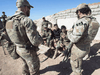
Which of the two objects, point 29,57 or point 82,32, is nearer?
point 82,32

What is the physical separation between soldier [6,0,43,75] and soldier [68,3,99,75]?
95cm

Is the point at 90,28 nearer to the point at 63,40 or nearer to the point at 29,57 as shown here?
the point at 29,57

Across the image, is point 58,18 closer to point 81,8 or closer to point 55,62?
point 55,62

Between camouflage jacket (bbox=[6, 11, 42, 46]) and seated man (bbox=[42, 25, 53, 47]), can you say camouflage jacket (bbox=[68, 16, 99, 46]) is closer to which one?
camouflage jacket (bbox=[6, 11, 42, 46])

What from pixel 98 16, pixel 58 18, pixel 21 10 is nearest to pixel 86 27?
pixel 21 10

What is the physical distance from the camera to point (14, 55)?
217 centimetres

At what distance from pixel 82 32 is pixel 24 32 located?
4.78ft

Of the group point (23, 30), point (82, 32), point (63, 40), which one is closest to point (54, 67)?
point (63, 40)

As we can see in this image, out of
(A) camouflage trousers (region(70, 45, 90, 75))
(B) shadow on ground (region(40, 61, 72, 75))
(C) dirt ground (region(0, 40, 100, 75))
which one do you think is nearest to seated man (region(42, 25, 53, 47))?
(C) dirt ground (region(0, 40, 100, 75))

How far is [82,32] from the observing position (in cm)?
164

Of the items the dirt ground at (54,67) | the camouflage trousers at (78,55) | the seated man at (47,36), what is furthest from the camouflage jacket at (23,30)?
the seated man at (47,36)

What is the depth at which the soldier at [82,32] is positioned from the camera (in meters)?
1.66

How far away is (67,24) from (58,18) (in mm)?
1401

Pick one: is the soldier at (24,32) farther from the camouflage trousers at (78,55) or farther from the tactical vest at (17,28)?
the camouflage trousers at (78,55)
